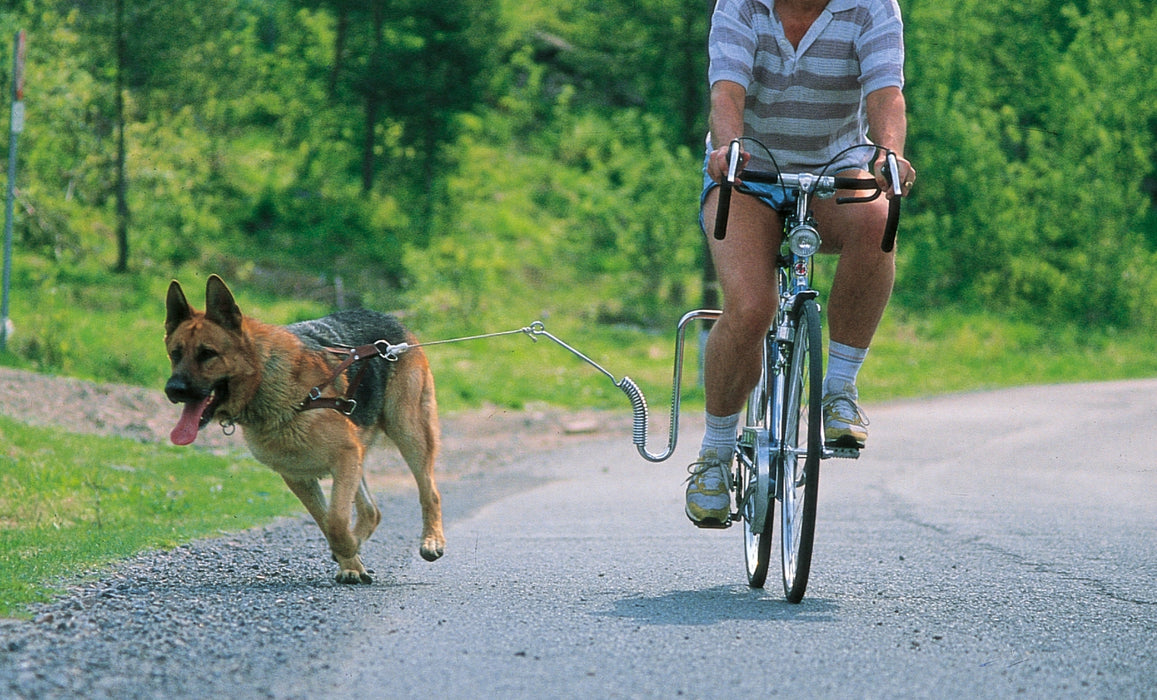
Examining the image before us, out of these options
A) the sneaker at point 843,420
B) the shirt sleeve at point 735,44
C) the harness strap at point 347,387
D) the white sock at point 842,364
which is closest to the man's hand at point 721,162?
the shirt sleeve at point 735,44

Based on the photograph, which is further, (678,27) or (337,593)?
(678,27)

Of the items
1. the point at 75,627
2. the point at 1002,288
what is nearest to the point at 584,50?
the point at 1002,288

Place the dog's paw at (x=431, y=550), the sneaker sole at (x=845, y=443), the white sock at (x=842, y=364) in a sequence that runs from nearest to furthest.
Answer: the sneaker sole at (x=845, y=443) < the white sock at (x=842, y=364) < the dog's paw at (x=431, y=550)

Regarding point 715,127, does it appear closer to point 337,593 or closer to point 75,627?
A: point 337,593

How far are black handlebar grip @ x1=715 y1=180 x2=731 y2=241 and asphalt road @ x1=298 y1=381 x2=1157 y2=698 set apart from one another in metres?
1.35

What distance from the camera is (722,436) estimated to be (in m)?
5.24

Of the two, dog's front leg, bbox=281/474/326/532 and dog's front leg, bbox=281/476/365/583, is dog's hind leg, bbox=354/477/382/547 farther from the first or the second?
dog's front leg, bbox=281/476/365/583

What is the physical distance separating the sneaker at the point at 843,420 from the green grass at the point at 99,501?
2848 mm

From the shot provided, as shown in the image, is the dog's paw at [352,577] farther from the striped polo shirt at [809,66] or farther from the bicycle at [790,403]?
the striped polo shirt at [809,66]

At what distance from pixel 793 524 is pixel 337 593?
1.80 metres

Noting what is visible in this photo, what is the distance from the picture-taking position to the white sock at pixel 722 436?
5.23 m

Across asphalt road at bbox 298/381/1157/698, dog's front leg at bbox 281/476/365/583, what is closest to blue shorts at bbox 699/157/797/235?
asphalt road at bbox 298/381/1157/698

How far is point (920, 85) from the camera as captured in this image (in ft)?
96.4

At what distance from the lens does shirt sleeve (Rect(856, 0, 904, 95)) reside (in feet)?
15.7
